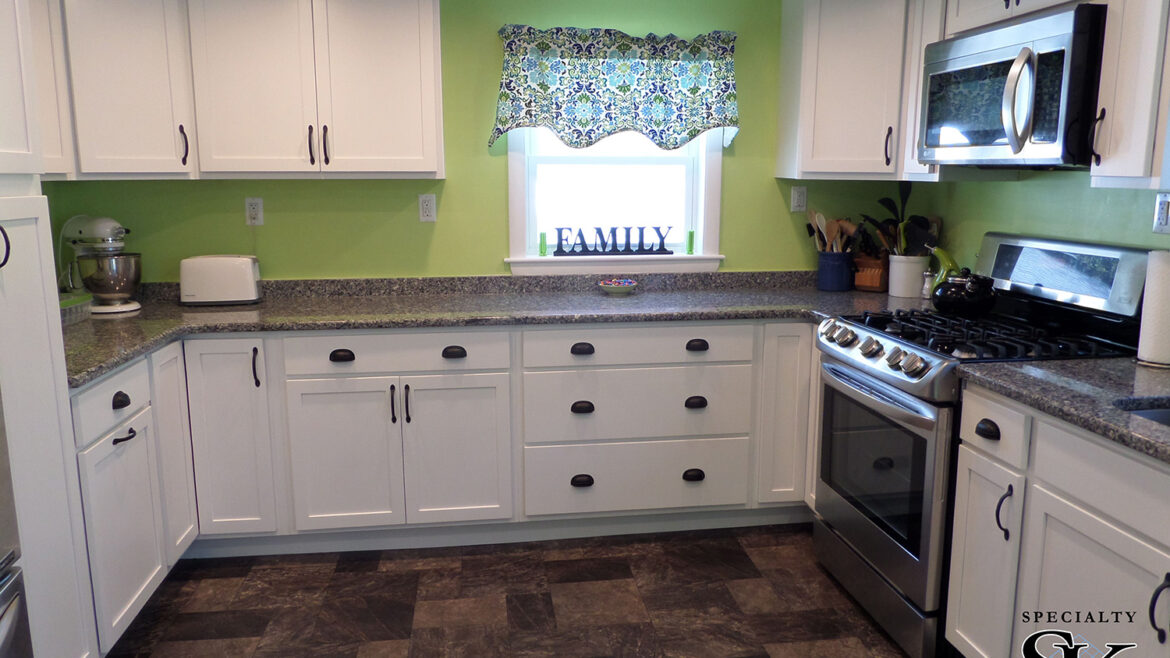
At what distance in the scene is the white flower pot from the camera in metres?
3.24

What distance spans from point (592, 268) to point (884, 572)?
1.64 metres

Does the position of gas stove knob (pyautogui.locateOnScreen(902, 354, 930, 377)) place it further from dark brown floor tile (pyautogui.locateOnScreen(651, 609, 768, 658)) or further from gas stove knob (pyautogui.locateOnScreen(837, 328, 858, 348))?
dark brown floor tile (pyautogui.locateOnScreen(651, 609, 768, 658))

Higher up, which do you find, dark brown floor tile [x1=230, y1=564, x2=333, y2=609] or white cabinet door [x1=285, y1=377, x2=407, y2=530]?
white cabinet door [x1=285, y1=377, x2=407, y2=530]

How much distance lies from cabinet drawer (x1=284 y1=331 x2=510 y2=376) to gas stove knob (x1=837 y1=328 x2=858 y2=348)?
113cm

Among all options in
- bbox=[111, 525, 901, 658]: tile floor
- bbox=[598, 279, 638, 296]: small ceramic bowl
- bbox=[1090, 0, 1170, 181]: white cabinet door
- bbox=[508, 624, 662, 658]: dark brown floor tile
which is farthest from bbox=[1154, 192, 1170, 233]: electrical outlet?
bbox=[508, 624, 662, 658]: dark brown floor tile

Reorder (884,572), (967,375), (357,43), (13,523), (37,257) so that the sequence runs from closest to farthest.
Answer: (13,523) < (37,257) < (967,375) < (884,572) < (357,43)

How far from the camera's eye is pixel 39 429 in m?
1.79

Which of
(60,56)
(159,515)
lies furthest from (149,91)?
(159,515)

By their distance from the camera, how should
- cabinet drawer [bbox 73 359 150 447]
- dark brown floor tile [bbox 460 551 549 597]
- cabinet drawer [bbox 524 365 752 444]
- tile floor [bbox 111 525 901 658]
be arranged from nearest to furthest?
1. cabinet drawer [bbox 73 359 150 447]
2. tile floor [bbox 111 525 901 658]
3. dark brown floor tile [bbox 460 551 549 597]
4. cabinet drawer [bbox 524 365 752 444]

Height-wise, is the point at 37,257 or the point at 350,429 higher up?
the point at 37,257

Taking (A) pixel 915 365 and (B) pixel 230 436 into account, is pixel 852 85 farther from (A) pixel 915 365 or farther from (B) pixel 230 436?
(B) pixel 230 436

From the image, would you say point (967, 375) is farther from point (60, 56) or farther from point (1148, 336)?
point (60, 56)

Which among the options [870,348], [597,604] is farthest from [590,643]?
[870,348]

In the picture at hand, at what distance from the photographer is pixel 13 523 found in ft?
5.35
